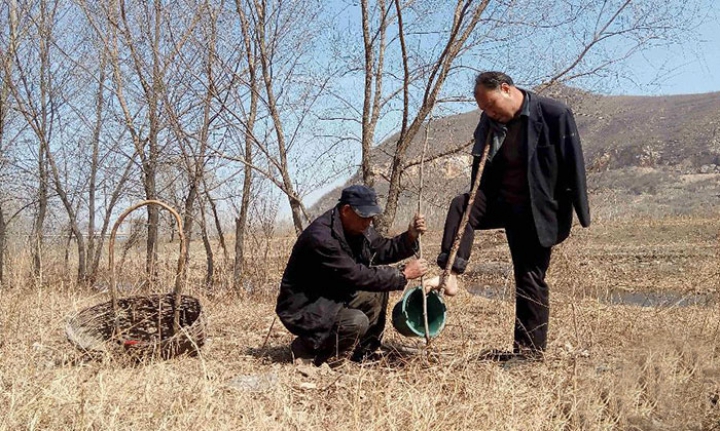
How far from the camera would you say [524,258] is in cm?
416

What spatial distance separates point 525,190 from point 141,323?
111 inches

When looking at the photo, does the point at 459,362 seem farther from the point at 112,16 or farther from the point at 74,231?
the point at 74,231

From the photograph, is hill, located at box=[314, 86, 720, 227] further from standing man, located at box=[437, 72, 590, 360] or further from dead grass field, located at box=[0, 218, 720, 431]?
standing man, located at box=[437, 72, 590, 360]

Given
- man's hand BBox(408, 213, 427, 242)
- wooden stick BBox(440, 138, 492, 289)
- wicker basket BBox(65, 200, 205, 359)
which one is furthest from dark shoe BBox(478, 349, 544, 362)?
wicker basket BBox(65, 200, 205, 359)

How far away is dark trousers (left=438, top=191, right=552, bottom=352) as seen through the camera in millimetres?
4066

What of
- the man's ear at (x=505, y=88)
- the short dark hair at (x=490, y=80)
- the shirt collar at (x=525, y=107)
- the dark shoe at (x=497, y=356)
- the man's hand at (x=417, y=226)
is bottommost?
the dark shoe at (x=497, y=356)

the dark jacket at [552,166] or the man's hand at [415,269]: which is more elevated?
the dark jacket at [552,166]

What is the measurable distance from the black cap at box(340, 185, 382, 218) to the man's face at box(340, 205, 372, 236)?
2.0 inches

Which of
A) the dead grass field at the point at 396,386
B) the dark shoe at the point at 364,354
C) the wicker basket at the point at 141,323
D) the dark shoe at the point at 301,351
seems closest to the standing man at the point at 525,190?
the dead grass field at the point at 396,386

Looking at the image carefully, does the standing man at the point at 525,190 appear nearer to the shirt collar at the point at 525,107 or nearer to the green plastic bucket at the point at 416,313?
the shirt collar at the point at 525,107

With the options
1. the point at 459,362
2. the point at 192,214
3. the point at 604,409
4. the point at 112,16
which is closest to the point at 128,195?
the point at 192,214

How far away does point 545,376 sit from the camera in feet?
12.3

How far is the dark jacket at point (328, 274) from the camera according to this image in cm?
410

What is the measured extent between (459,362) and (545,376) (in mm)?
481
